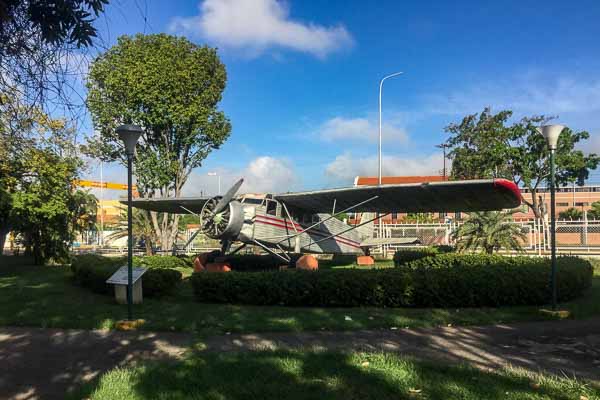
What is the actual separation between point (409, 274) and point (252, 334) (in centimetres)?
423

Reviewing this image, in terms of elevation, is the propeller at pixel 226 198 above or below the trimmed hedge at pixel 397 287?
above

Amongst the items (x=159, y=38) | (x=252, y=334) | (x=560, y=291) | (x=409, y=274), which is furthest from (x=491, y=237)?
(x=159, y=38)

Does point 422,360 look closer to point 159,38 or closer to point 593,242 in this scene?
point 159,38

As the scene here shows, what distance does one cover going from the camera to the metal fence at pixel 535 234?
24.8 meters

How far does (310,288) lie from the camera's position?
10.1m

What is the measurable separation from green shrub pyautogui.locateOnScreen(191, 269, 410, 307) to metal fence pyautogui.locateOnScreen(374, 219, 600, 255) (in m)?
16.2

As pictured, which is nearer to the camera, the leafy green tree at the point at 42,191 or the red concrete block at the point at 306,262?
the red concrete block at the point at 306,262

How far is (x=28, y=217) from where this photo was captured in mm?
18359

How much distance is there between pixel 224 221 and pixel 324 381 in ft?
37.6

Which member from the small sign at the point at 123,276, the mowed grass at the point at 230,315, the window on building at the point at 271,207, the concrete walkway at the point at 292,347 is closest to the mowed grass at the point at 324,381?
the concrete walkway at the point at 292,347

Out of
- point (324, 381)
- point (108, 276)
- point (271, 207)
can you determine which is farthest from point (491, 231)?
point (324, 381)

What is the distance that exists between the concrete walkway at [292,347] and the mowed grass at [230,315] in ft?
1.33

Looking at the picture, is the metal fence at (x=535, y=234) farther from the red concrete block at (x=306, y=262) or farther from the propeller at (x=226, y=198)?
the propeller at (x=226, y=198)

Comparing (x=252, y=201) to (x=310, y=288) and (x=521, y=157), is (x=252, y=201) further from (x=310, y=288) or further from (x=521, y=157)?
(x=521, y=157)
